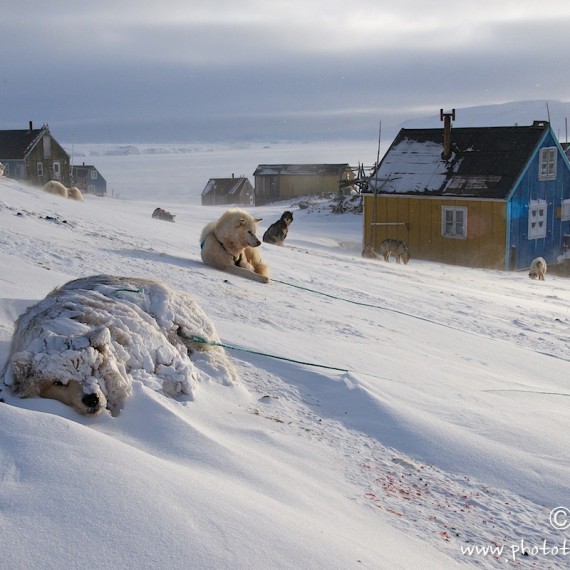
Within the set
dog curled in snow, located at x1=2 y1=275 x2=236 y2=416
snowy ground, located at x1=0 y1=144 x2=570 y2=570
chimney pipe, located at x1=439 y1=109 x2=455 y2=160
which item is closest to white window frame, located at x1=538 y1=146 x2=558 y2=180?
chimney pipe, located at x1=439 y1=109 x2=455 y2=160

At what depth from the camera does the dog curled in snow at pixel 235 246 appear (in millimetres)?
10633

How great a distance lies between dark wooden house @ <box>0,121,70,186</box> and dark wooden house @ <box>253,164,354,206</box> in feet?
64.5

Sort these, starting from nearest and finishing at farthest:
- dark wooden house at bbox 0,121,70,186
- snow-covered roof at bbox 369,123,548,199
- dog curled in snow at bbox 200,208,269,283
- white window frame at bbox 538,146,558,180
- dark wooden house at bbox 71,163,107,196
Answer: dog curled in snow at bbox 200,208,269,283 < snow-covered roof at bbox 369,123,548,199 < white window frame at bbox 538,146,558,180 < dark wooden house at bbox 0,121,70,186 < dark wooden house at bbox 71,163,107,196

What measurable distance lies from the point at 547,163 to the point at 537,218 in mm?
2123

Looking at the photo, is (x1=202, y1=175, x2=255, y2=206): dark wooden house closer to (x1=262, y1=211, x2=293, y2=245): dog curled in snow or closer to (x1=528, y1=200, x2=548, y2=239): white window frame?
(x1=528, y1=200, x2=548, y2=239): white window frame

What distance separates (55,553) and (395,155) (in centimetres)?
2847

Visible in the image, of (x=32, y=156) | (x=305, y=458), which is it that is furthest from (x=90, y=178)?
(x=305, y=458)

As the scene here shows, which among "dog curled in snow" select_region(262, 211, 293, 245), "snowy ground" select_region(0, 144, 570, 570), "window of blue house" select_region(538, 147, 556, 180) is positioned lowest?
"snowy ground" select_region(0, 144, 570, 570)

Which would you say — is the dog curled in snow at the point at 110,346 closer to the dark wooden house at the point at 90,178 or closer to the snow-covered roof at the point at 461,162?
the snow-covered roof at the point at 461,162

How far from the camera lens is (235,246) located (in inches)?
426

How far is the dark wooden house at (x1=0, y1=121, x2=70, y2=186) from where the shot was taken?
61.1 meters

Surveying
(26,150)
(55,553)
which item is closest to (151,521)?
(55,553)

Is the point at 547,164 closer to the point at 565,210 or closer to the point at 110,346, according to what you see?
the point at 565,210

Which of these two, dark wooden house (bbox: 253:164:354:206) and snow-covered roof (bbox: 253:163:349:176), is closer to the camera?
snow-covered roof (bbox: 253:163:349:176)
